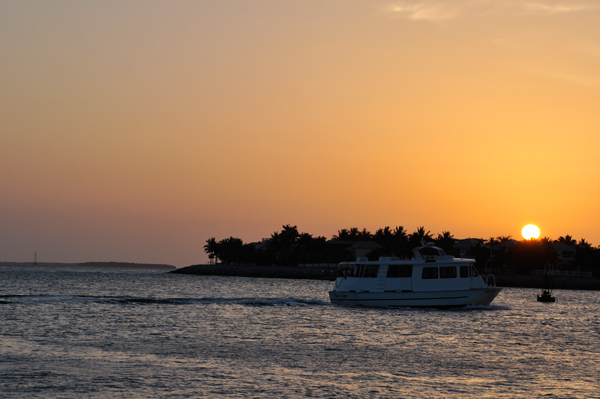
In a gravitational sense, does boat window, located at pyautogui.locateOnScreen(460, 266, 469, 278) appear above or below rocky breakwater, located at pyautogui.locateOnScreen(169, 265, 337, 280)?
above

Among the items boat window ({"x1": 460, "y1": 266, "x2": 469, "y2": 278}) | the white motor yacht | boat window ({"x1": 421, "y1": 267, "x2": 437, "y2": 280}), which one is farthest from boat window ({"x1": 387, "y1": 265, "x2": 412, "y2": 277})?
boat window ({"x1": 460, "y1": 266, "x2": 469, "y2": 278})

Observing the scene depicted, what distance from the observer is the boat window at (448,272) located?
154 ft

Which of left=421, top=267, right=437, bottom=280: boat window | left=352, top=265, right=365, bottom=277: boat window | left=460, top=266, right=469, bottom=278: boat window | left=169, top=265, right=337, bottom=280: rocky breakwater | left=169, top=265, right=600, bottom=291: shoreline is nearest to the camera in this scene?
left=421, top=267, right=437, bottom=280: boat window

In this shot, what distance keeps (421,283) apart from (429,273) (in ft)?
3.05

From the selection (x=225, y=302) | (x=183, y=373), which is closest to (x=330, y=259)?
(x=225, y=302)

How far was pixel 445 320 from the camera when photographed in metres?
40.0

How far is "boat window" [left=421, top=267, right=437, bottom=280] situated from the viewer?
46812mm

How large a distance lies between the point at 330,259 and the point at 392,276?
117332 millimetres

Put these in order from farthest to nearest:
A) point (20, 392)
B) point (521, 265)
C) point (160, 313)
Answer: point (521, 265), point (160, 313), point (20, 392)

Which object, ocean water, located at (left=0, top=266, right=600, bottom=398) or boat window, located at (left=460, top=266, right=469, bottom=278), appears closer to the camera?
ocean water, located at (left=0, top=266, right=600, bottom=398)

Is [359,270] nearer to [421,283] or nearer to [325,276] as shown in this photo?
[421,283]

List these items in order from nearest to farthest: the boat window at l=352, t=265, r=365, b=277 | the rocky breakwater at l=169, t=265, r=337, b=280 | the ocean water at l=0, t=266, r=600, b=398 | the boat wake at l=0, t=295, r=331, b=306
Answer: the ocean water at l=0, t=266, r=600, b=398
the boat window at l=352, t=265, r=365, b=277
the boat wake at l=0, t=295, r=331, b=306
the rocky breakwater at l=169, t=265, r=337, b=280

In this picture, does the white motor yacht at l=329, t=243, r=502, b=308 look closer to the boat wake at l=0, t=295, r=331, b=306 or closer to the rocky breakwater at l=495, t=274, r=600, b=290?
the boat wake at l=0, t=295, r=331, b=306

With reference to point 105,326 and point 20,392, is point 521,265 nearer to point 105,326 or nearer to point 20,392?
point 105,326
